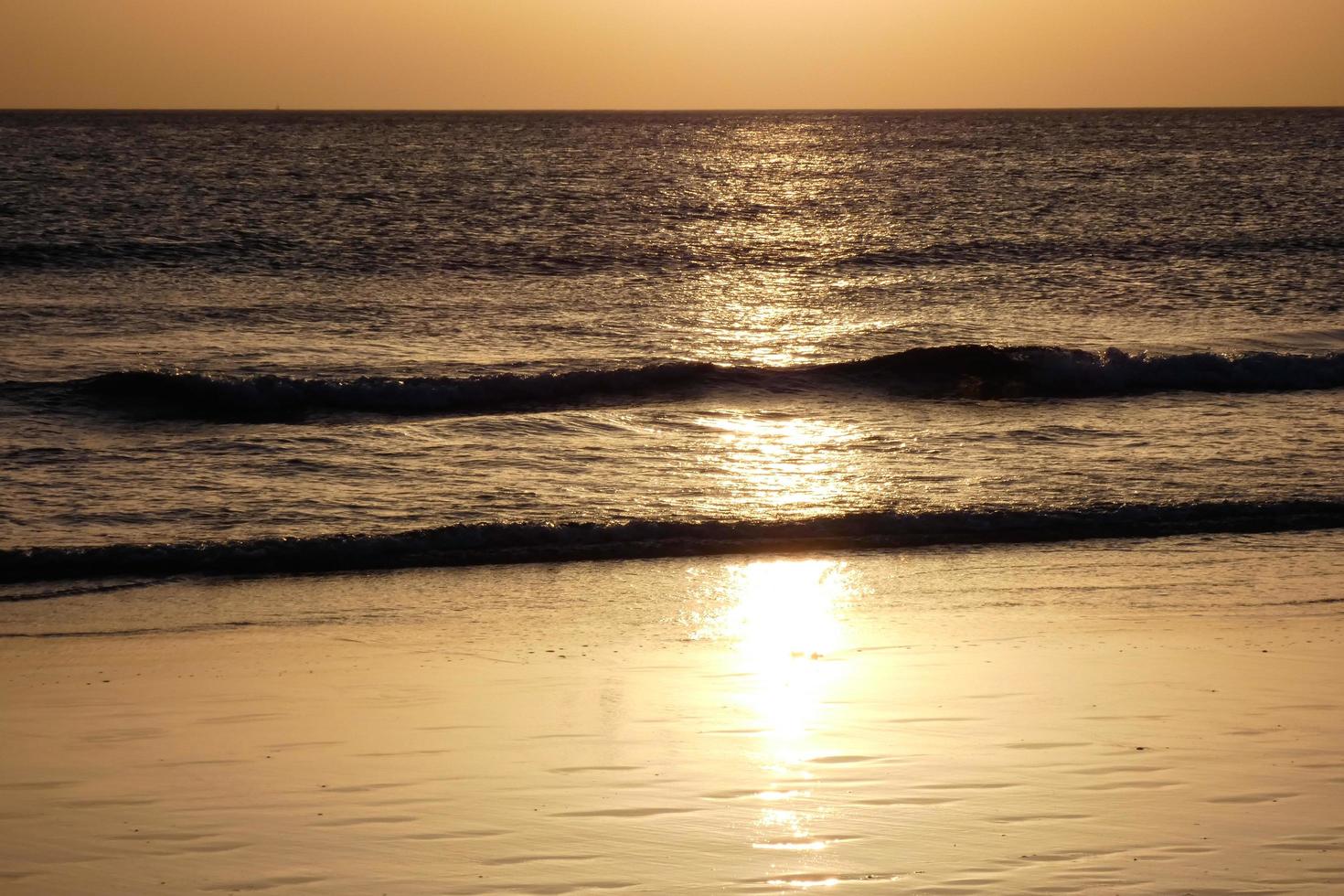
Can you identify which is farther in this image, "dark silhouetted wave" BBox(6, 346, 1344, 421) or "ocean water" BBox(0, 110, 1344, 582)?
"dark silhouetted wave" BBox(6, 346, 1344, 421)

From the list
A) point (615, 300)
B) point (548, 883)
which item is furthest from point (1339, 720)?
point (615, 300)

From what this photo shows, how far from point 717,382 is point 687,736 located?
12.9 m

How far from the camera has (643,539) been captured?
11164 millimetres

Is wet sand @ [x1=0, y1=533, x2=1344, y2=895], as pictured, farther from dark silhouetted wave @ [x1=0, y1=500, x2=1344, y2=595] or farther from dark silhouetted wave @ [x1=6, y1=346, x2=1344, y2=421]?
dark silhouetted wave @ [x1=6, y1=346, x2=1344, y2=421]

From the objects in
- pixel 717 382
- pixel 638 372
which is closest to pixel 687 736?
pixel 717 382

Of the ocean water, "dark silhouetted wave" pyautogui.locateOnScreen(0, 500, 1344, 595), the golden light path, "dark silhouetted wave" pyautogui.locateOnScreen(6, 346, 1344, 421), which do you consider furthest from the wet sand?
"dark silhouetted wave" pyautogui.locateOnScreen(6, 346, 1344, 421)

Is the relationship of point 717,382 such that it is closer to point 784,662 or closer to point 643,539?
point 643,539

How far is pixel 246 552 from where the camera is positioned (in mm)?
10547

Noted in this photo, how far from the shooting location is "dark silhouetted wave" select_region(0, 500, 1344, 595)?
34.1 feet

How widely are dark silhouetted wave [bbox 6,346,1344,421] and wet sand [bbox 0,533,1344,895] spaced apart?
25.8 ft

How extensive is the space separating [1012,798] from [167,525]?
7957 mm

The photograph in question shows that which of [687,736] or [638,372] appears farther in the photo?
[638,372]

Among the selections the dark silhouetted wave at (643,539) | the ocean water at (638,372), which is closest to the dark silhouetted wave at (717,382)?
the ocean water at (638,372)

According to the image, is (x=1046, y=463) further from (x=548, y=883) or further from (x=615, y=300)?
(x=615, y=300)
